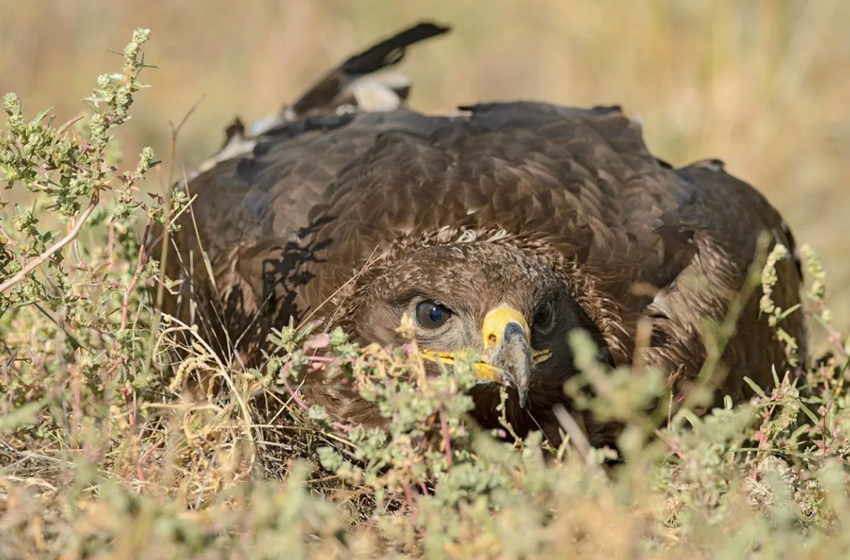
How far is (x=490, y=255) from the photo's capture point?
4.33 metres

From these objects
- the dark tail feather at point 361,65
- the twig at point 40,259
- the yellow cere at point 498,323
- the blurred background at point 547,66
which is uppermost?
the twig at point 40,259

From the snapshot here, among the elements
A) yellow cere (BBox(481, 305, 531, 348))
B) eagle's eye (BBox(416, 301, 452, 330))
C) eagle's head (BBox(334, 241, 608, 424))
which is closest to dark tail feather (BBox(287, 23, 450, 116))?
eagle's head (BBox(334, 241, 608, 424))

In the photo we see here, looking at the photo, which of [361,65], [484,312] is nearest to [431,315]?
[484,312]

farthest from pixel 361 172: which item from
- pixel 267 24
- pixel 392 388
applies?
pixel 267 24

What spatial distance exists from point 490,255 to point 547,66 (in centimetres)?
611

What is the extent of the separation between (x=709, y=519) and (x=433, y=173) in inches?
98.7

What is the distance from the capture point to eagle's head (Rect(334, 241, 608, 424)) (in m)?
4.10

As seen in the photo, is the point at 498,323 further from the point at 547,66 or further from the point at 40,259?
the point at 547,66

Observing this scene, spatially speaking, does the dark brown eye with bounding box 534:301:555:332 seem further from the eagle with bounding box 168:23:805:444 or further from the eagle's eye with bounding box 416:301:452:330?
the eagle's eye with bounding box 416:301:452:330

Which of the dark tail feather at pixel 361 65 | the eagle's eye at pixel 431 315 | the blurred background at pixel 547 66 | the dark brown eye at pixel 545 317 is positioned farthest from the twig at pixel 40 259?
the blurred background at pixel 547 66

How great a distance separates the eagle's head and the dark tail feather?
8.74 ft

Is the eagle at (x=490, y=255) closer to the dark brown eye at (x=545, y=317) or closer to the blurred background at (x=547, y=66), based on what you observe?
the dark brown eye at (x=545, y=317)

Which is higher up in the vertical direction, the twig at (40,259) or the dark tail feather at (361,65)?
the twig at (40,259)

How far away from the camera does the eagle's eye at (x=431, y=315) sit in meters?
4.31
